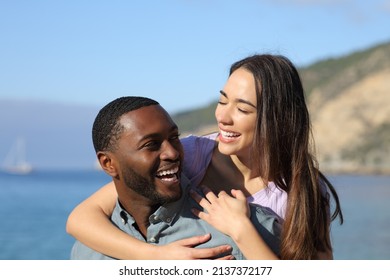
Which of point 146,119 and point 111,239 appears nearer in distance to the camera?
point 146,119

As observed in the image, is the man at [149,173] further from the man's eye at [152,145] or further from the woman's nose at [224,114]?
the woman's nose at [224,114]

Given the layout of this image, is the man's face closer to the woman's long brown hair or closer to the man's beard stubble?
the man's beard stubble

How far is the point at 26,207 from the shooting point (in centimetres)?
5056

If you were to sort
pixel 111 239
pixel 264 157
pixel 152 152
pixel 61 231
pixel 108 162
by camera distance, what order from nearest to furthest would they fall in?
pixel 152 152, pixel 108 162, pixel 111 239, pixel 264 157, pixel 61 231

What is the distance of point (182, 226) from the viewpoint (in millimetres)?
2791

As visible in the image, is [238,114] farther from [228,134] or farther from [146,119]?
[146,119]

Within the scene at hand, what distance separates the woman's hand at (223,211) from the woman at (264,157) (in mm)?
83

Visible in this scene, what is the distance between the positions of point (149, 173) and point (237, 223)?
37 centimetres

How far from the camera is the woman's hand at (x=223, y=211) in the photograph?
278cm

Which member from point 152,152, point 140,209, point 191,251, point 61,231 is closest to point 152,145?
point 152,152

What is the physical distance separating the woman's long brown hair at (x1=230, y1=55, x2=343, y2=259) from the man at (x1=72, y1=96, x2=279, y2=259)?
0.23 metres

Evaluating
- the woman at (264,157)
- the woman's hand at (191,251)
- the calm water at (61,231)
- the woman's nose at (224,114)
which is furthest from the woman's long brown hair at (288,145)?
the calm water at (61,231)

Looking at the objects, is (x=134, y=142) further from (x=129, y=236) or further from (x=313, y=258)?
(x=313, y=258)
